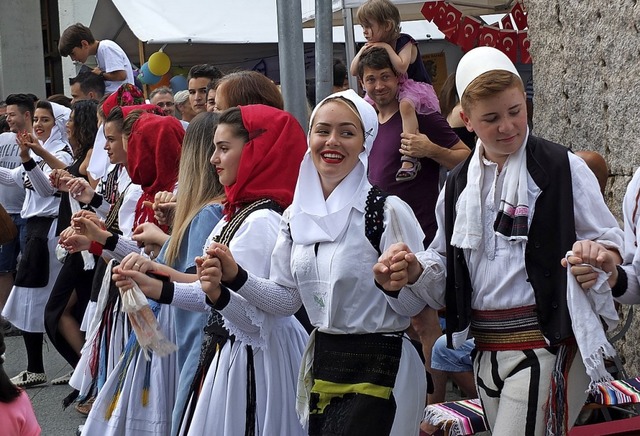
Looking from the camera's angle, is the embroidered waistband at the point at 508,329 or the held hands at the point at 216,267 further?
the held hands at the point at 216,267

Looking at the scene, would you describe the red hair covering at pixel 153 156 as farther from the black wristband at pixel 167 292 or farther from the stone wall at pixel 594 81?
the stone wall at pixel 594 81

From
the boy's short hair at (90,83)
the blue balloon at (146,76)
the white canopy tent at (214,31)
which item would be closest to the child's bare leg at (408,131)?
the boy's short hair at (90,83)

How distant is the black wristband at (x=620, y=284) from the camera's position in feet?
10.1

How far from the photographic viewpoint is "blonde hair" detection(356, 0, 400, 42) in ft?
18.9

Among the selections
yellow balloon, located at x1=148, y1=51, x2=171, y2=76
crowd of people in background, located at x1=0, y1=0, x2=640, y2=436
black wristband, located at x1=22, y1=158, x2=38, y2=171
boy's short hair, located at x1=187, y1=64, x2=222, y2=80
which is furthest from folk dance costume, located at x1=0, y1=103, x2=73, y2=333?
yellow balloon, located at x1=148, y1=51, x2=171, y2=76

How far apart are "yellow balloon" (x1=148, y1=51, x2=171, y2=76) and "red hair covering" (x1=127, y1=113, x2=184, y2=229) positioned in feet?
23.3

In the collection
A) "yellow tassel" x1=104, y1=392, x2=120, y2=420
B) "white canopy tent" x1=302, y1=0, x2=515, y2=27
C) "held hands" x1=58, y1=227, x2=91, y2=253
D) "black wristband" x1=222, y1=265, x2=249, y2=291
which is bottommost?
"yellow tassel" x1=104, y1=392, x2=120, y2=420

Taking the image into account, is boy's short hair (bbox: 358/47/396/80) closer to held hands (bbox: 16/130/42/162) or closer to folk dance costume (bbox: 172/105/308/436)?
folk dance costume (bbox: 172/105/308/436)

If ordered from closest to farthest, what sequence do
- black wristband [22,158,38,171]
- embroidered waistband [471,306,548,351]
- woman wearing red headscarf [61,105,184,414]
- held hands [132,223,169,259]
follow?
1. embroidered waistband [471,306,548,351]
2. held hands [132,223,169,259]
3. woman wearing red headscarf [61,105,184,414]
4. black wristband [22,158,38,171]

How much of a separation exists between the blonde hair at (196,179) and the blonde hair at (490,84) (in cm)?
139

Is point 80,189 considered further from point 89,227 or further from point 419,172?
point 419,172

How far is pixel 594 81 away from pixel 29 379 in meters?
5.01

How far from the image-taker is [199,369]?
3.96 m

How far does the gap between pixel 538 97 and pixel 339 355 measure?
10.6 ft
